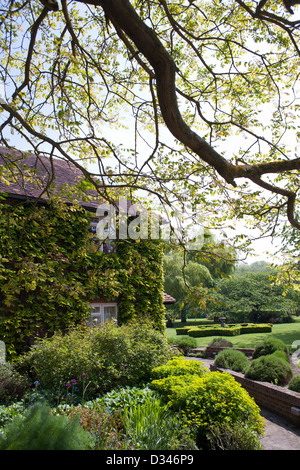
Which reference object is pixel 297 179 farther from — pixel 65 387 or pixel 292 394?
pixel 65 387

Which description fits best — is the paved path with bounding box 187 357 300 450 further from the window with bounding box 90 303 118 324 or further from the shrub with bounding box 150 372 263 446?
the window with bounding box 90 303 118 324

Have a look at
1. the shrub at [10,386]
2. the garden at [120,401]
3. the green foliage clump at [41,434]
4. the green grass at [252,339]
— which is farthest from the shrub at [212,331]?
the green foliage clump at [41,434]

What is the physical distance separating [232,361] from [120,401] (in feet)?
24.7

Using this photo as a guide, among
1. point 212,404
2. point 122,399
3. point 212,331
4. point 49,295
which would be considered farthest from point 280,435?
point 212,331

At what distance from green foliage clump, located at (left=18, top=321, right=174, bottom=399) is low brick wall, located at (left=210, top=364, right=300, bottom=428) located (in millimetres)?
2871

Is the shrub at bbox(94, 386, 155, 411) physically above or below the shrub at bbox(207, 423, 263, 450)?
above

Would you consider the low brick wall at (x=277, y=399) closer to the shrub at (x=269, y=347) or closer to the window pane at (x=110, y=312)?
the shrub at (x=269, y=347)

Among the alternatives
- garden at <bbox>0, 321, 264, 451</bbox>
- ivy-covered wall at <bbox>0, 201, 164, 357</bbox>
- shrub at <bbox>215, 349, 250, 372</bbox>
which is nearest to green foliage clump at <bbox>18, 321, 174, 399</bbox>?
garden at <bbox>0, 321, 264, 451</bbox>

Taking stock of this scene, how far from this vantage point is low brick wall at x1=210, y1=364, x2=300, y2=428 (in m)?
8.09

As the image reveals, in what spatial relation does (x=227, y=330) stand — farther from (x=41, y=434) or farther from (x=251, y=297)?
(x=41, y=434)

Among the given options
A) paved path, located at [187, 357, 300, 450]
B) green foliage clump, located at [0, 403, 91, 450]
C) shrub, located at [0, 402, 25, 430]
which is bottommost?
paved path, located at [187, 357, 300, 450]

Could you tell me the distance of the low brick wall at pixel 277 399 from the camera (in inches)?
318

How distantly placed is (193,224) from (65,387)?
4190mm

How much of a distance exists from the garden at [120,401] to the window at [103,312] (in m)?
2.84
